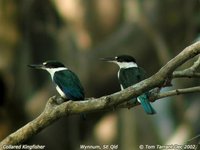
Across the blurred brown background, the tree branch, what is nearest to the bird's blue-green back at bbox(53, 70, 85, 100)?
the tree branch

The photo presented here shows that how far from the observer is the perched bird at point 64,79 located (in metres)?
3.38

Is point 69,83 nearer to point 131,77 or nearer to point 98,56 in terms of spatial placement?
point 131,77

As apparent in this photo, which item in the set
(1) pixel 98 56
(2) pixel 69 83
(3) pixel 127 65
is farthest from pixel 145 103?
(1) pixel 98 56

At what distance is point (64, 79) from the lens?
11.5ft

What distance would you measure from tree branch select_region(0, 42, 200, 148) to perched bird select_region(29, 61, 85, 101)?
39cm

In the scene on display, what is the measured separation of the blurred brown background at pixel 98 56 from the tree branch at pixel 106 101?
2956 mm

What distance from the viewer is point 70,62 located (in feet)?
20.2

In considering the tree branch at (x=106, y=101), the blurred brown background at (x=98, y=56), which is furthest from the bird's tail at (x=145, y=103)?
the blurred brown background at (x=98, y=56)

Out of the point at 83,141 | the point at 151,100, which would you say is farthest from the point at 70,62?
the point at 151,100

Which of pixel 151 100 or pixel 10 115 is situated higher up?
pixel 151 100

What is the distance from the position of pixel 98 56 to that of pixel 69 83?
2.67 meters

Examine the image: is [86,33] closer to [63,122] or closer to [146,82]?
[63,122]

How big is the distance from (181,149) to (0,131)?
309 cm

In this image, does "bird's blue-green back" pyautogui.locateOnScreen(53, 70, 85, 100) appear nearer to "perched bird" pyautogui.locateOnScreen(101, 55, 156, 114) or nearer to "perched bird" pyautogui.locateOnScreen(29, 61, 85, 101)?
"perched bird" pyautogui.locateOnScreen(29, 61, 85, 101)
